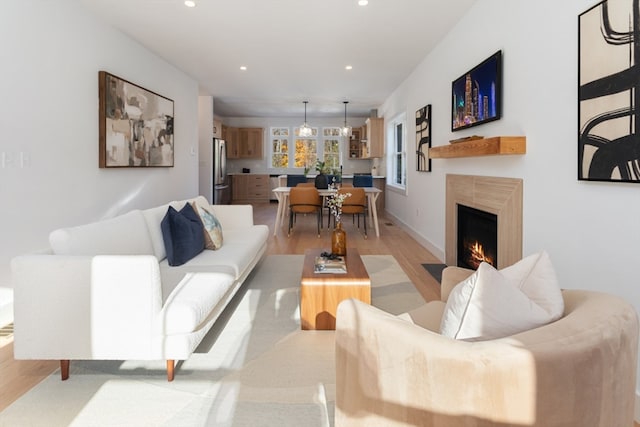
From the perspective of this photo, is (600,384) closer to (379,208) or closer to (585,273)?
(585,273)

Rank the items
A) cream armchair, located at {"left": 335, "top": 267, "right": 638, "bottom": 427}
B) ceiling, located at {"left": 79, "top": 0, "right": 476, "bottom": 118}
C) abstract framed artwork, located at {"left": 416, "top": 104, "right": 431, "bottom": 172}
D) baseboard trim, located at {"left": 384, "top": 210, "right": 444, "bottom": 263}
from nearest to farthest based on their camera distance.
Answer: cream armchair, located at {"left": 335, "top": 267, "right": 638, "bottom": 427}
ceiling, located at {"left": 79, "top": 0, "right": 476, "bottom": 118}
baseboard trim, located at {"left": 384, "top": 210, "right": 444, "bottom": 263}
abstract framed artwork, located at {"left": 416, "top": 104, "right": 431, "bottom": 172}

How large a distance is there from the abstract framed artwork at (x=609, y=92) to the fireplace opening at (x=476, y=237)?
132 cm

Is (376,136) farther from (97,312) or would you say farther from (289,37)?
(97,312)

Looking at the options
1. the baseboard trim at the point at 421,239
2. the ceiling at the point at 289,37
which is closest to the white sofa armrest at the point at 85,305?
the ceiling at the point at 289,37

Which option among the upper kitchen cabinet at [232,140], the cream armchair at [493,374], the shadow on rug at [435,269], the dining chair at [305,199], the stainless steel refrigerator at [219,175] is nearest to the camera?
the cream armchair at [493,374]

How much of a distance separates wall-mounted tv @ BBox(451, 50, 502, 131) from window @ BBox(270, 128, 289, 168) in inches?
335

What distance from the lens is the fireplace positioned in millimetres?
2967

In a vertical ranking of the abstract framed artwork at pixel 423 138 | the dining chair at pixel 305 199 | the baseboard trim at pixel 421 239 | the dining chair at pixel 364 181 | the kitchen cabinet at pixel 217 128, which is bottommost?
the baseboard trim at pixel 421 239

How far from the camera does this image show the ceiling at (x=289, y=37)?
3875mm

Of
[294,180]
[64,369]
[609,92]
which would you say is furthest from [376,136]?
[64,369]

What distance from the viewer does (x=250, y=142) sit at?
12219 mm

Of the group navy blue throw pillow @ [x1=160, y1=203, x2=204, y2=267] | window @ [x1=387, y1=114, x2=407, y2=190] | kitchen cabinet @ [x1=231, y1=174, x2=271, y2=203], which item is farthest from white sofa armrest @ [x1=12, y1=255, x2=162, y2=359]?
kitchen cabinet @ [x1=231, y1=174, x2=271, y2=203]

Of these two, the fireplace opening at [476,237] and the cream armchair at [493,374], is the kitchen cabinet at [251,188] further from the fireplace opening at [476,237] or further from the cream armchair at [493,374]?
the cream armchair at [493,374]

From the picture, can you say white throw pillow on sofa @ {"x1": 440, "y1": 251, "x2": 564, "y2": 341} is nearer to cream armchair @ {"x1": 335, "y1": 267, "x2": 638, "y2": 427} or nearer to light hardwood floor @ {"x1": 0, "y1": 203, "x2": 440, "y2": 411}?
cream armchair @ {"x1": 335, "y1": 267, "x2": 638, "y2": 427}
